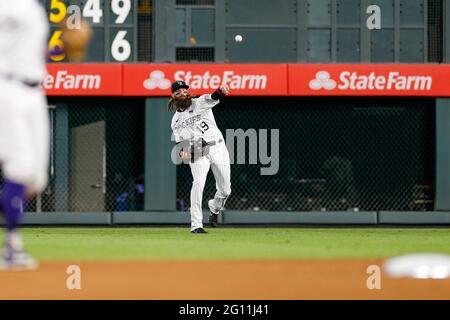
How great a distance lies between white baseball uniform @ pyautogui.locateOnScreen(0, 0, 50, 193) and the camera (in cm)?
463

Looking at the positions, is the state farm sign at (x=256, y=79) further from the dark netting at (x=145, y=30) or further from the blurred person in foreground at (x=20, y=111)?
the blurred person in foreground at (x=20, y=111)

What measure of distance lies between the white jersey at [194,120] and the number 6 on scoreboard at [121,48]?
22.8ft

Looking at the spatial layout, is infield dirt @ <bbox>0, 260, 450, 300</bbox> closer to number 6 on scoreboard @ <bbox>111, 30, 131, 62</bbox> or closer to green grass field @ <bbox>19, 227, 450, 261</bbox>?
green grass field @ <bbox>19, 227, 450, 261</bbox>

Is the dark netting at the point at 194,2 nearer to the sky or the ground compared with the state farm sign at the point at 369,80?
nearer to the sky

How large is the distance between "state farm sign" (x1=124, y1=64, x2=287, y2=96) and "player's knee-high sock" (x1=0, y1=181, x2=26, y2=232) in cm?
1595

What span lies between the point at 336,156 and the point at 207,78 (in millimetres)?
3286

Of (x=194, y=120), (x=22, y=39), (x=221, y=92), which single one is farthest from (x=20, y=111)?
(x=194, y=120)

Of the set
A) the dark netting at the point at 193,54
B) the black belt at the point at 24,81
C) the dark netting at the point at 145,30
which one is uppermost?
the dark netting at the point at 145,30

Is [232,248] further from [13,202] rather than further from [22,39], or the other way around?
[22,39]

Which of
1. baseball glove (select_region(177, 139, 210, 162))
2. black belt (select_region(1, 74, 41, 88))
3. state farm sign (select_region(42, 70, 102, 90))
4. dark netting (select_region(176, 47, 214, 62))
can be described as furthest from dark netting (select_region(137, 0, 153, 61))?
black belt (select_region(1, 74, 41, 88))

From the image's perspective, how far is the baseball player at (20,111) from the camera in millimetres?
4637

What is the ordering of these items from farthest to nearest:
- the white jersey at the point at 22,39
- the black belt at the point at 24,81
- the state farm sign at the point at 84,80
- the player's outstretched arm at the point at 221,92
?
the state farm sign at the point at 84,80, the player's outstretched arm at the point at 221,92, the black belt at the point at 24,81, the white jersey at the point at 22,39

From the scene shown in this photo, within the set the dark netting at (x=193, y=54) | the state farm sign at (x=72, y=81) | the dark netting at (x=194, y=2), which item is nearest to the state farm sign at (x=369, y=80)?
the dark netting at (x=193, y=54)

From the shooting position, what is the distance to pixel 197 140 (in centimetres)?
1409
